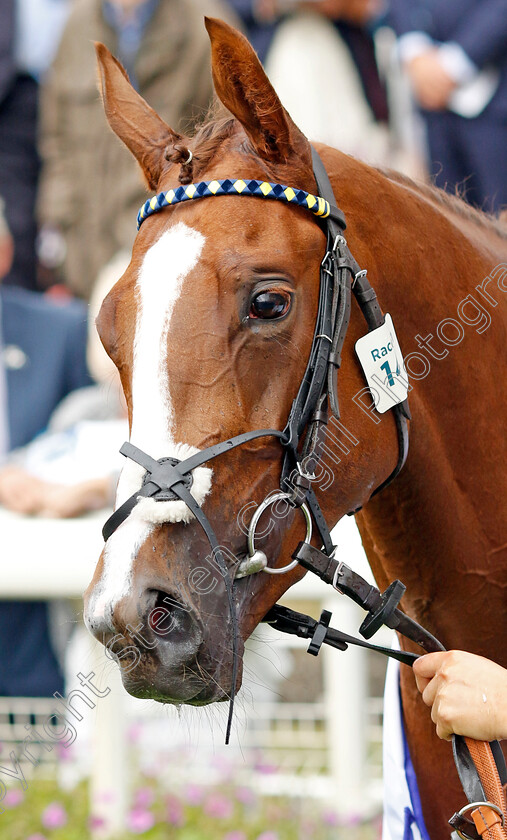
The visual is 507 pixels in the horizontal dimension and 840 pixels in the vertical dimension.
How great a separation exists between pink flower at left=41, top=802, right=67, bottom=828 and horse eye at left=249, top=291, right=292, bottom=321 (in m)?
3.11

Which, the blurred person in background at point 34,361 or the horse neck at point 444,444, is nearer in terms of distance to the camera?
the horse neck at point 444,444

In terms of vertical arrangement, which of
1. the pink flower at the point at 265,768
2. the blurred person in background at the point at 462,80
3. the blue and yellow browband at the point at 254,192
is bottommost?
the pink flower at the point at 265,768

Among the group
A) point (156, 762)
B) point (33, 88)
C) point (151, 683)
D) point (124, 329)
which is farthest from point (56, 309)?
point (151, 683)

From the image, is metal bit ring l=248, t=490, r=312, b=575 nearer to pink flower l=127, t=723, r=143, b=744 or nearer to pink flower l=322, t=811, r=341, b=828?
pink flower l=322, t=811, r=341, b=828

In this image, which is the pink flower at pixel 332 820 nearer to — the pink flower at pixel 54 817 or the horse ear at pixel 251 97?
the pink flower at pixel 54 817

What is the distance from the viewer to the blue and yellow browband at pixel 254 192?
6.33ft

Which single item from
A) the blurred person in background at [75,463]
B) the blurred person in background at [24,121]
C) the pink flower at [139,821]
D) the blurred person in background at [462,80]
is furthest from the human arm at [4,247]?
the pink flower at [139,821]

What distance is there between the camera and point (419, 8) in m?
5.37

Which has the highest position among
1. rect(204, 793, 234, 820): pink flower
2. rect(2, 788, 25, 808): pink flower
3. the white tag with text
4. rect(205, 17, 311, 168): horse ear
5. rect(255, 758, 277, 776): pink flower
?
rect(205, 17, 311, 168): horse ear

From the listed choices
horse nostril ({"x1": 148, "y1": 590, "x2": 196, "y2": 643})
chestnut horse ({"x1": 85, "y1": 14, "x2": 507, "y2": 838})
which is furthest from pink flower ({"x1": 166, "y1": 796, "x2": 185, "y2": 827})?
horse nostril ({"x1": 148, "y1": 590, "x2": 196, "y2": 643})

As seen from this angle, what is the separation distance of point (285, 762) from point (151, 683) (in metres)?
3.10

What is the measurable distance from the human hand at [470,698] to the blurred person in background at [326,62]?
4.19 meters

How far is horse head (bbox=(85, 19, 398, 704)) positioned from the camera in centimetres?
173

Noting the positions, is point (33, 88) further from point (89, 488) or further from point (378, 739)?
point (378, 739)
